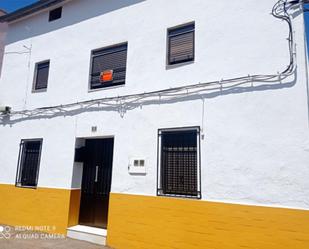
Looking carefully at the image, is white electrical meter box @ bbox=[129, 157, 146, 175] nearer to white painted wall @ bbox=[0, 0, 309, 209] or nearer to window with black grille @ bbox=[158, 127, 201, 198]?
white painted wall @ bbox=[0, 0, 309, 209]

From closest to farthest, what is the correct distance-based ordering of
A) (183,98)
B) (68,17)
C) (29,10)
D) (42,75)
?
(183,98) → (68,17) → (42,75) → (29,10)

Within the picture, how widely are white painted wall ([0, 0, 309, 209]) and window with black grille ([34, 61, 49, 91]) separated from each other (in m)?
0.20

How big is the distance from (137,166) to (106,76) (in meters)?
2.77

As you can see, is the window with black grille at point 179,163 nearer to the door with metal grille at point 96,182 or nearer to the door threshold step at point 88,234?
the door with metal grille at point 96,182

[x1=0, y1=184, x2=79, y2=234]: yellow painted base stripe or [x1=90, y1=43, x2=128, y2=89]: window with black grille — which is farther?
[x1=90, y1=43, x2=128, y2=89]: window with black grille

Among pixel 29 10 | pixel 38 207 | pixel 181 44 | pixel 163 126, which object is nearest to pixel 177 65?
pixel 181 44

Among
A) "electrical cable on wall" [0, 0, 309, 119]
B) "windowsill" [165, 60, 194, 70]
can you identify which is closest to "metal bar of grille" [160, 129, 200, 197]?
"electrical cable on wall" [0, 0, 309, 119]

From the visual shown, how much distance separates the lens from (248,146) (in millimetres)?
4684

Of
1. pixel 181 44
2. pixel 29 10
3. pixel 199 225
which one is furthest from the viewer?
pixel 29 10

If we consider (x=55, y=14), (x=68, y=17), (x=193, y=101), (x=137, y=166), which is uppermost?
(x=55, y=14)

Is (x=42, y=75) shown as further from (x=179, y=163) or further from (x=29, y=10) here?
(x=179, y=163)

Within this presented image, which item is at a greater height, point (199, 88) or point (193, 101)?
point (199, 88)

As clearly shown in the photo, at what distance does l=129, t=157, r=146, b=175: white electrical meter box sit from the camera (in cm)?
572

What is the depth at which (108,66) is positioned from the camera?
710 cm
